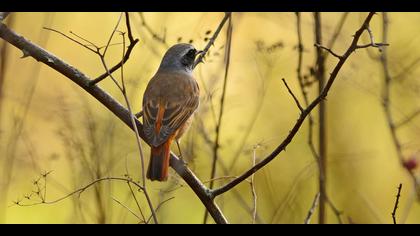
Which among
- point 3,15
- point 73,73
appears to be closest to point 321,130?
point 73,73

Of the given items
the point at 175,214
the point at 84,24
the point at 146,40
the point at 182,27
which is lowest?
the point at 175,214

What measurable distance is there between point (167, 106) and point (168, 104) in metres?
0.02

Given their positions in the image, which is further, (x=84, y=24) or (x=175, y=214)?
(x=84, y=24)

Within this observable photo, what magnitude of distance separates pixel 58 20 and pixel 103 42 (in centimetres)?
98

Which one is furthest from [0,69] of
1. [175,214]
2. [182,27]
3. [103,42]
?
[103,42]

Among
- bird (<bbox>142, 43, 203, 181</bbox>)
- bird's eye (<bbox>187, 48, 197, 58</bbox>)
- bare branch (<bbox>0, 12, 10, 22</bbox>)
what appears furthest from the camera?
bird's eye (<bbox>187, 48, 197, 58</bbox>)

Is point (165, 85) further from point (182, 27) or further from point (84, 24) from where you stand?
point (84, 24)

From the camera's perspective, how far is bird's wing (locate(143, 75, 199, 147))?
184 inches

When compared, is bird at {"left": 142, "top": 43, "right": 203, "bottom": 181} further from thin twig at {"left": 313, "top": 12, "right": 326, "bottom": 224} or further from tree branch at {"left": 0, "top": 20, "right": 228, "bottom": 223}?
thin twig at {"left": 313, "top": 12, "right": 326, "bottom": 224}

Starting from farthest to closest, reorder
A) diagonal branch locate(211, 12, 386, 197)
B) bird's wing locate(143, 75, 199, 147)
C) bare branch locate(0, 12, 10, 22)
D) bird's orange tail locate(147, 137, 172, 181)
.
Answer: bird's wing locate(143, 75, 199, 147) → bird's orange tail locate(147, 137, 172, 181) → bare branch locate(0, 12, 10, 22) → diagonal branch locate(211, 12, 386, 197)

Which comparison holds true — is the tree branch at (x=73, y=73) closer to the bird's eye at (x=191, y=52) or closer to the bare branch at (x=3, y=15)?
the bare branch at (x=3, y=15)

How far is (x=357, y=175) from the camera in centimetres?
731

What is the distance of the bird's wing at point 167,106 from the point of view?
15.3ft

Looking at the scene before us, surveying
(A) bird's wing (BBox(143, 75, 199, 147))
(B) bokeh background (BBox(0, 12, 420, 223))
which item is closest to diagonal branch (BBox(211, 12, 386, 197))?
(B) bokeh background (BBox(0, 12, 420, 223))
